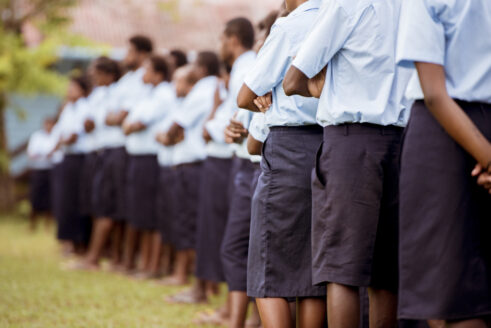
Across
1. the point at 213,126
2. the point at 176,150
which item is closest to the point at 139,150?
the point at 176,150

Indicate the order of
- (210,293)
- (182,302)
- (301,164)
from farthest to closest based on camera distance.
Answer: (210,293) < (182,302) < (301,164)

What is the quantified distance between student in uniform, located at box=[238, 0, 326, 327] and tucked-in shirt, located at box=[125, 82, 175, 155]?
4.30m

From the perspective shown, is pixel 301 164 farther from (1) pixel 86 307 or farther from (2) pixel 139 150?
(2) pixel 139 150

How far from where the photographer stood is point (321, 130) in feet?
12.5

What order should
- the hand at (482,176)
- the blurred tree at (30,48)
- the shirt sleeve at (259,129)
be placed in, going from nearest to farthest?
1. the hand at (482,176)
2. the shirt sleeve at (259,129)
3. the blurred tree at (30,48)

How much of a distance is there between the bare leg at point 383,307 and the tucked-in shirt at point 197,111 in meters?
3.73

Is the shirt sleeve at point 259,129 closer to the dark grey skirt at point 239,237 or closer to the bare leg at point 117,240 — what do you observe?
the dark grey skirt at point 239,237

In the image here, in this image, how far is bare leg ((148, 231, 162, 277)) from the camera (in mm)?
8212

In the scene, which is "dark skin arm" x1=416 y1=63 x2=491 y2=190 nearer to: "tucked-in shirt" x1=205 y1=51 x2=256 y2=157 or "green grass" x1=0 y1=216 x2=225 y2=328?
"tucked-in shirt" x1=205 y1=51 x2=256 y2=157

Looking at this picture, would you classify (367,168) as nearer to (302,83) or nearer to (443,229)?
(302,83)

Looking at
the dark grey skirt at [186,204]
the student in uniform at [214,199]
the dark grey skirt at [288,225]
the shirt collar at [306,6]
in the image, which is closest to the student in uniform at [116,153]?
the dark grey skirt at [186,204]

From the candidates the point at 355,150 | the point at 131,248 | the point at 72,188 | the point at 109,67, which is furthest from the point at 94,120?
the point at 355,150

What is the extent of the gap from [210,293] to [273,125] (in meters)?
4.02

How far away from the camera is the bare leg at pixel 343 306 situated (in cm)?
328
